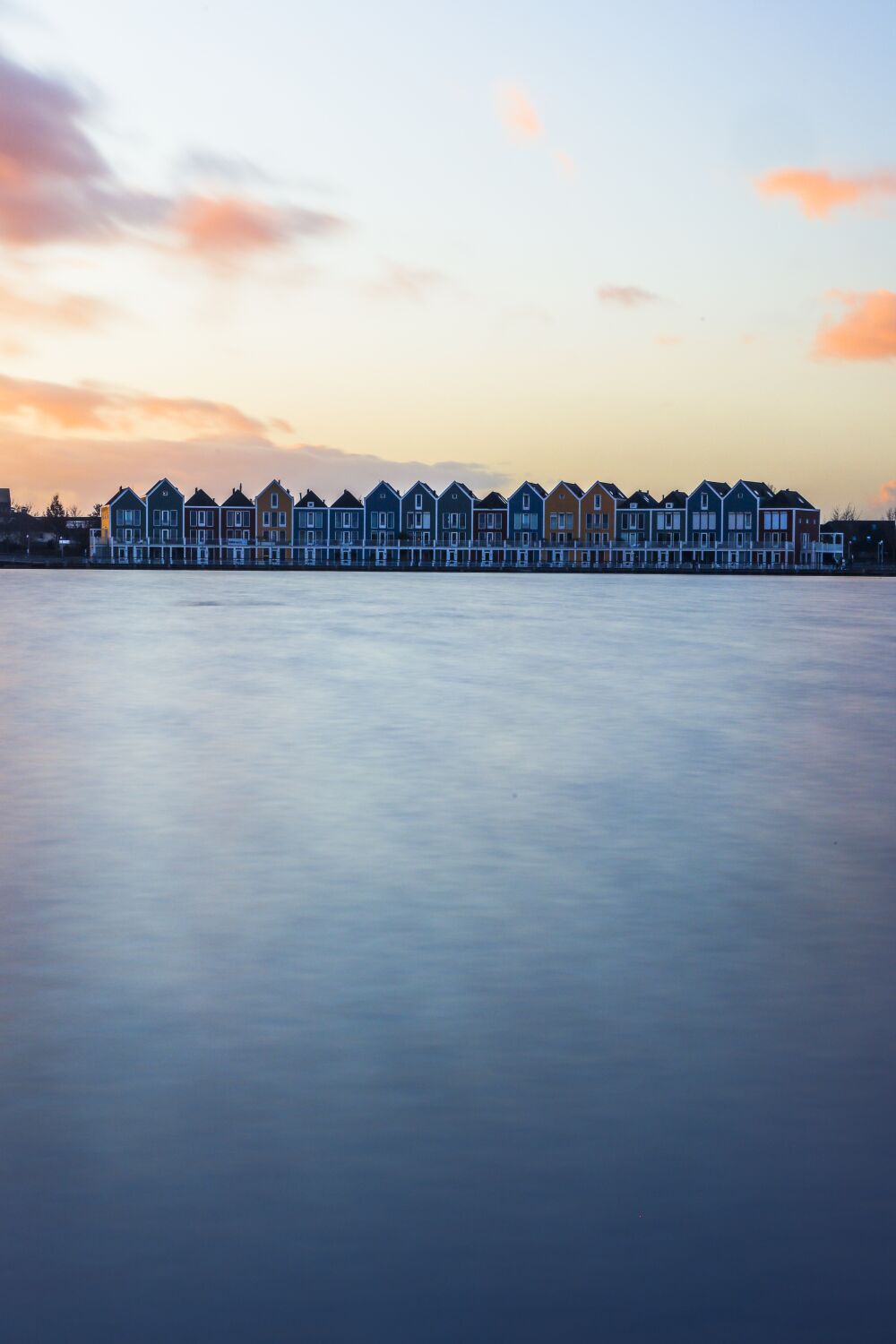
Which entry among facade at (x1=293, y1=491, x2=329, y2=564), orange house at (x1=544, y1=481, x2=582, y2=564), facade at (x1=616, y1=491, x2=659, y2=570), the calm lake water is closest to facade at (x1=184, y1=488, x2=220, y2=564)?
facade at (x1=293, y1=491, x2=329, y2=564)

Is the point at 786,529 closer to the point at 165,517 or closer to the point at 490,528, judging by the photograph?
the point at 490,528

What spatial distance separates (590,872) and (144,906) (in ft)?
10.9

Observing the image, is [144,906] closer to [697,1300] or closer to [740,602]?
[697,1300]

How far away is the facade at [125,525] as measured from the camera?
150500mm

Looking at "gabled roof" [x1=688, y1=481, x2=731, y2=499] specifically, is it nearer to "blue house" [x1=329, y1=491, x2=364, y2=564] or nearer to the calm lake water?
"blue house" [x1=329, y1=491, x2=364, y2=564]

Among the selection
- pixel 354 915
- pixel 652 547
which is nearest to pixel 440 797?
pixel 354 915

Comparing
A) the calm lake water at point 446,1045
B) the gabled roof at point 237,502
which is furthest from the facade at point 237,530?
the calm lake water at point 446,1045

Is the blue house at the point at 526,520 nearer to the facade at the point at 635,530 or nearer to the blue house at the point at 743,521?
the facade at the point at 635,530

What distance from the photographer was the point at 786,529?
142000 millimetres

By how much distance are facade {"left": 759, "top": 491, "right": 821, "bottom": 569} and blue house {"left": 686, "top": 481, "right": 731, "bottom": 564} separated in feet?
14.1

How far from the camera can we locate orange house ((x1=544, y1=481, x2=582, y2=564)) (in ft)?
469

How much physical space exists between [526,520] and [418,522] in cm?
1099

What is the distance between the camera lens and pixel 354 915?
9.58 metres

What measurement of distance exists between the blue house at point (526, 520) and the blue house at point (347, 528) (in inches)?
611
